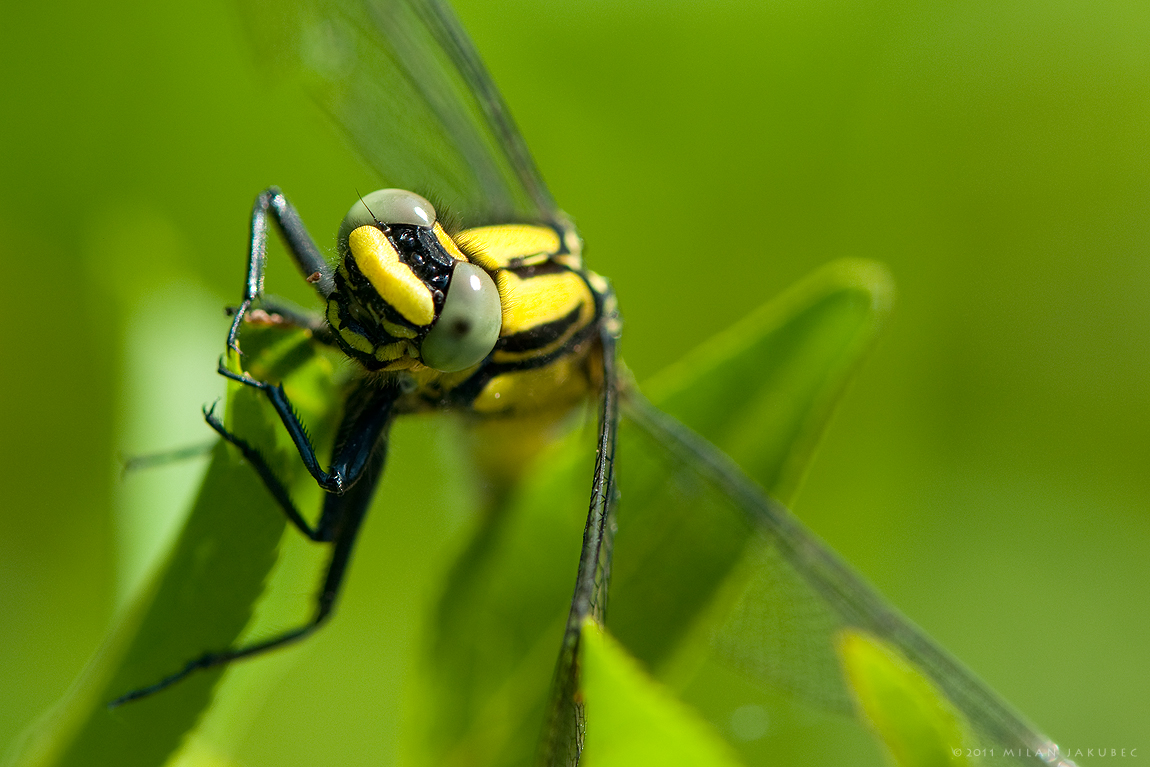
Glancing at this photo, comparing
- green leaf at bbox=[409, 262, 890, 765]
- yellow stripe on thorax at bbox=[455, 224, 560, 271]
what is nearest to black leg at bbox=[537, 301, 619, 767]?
green leaf at bbox=[409, 262, 890, 765]

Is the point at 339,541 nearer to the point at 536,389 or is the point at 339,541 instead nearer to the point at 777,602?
the point at 536,389

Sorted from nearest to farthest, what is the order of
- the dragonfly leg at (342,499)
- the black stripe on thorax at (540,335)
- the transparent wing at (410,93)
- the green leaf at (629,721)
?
the green leaf at (629,721), the dragonfly leg at (342,499), the black stripe on thorax at (540,335), the transparent wing at (410,93)

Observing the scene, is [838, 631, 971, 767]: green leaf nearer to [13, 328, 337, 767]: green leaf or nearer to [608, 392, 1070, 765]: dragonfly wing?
[608, 392, 1070, 765]: dragonfly wing

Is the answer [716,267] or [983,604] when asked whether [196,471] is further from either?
[983,604]

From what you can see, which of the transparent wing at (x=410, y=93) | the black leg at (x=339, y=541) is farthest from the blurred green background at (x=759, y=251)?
the black leg at (x=339, y=541)

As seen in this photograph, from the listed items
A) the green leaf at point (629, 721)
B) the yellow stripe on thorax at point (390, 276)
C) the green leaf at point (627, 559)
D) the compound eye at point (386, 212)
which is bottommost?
the green leaf at point (627, 559)

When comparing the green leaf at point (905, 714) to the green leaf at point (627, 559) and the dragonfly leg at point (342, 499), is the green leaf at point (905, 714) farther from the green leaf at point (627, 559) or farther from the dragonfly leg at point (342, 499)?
the dragonfly leg at point (342, 499)

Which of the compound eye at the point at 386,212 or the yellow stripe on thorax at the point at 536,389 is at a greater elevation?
the compound eye at the point at 386,212

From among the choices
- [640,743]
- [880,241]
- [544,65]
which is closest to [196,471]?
[640,743]
